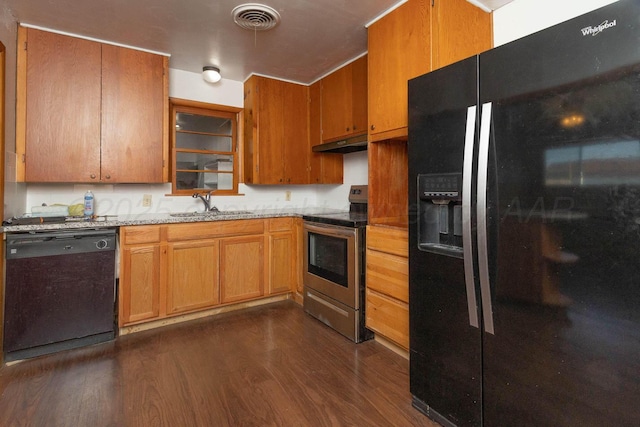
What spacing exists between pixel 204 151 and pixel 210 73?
82 cm

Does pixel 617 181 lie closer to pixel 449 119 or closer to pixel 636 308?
pixel 636 308

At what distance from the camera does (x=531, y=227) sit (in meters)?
1.17

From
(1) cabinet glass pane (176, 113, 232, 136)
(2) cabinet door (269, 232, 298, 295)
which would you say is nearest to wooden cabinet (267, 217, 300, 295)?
(2) cabinet door (269, 232, 298, 295)

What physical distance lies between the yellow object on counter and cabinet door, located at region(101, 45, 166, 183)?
34 cm

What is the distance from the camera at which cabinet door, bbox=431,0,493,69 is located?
1878 mm

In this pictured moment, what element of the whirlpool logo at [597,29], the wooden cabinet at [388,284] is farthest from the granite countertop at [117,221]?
the whirlpool logo at [597,29]

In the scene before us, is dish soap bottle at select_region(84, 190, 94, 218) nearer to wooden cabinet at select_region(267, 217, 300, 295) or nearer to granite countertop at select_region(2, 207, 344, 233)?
granite countertop at select_region(2, 207, 344, 233)

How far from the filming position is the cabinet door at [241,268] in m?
2.94

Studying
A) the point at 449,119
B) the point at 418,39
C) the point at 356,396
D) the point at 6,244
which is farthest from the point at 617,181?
the point at 6,244

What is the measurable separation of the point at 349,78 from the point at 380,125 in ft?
3.37

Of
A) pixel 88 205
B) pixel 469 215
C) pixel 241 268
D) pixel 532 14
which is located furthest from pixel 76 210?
pixel 532 14

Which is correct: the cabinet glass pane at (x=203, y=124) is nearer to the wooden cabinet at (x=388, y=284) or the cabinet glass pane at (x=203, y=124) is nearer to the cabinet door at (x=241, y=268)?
the cabinet door at (x=241, y=268)

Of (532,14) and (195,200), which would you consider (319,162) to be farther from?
(532,14)

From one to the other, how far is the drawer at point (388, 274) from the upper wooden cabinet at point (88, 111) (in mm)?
2000
